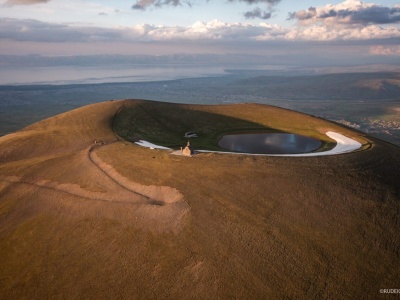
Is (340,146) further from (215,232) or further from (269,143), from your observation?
(215,232)

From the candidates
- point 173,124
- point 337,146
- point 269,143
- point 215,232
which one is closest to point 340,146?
point 337,146

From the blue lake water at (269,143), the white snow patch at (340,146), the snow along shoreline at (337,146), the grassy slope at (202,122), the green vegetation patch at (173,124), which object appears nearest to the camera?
the snow along shoreline at (337,146)

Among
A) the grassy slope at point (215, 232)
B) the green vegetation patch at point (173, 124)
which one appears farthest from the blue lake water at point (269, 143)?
the grassy slope at point (215, 232)

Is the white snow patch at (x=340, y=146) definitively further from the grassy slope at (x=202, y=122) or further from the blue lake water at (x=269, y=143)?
the blue lake water at (x=269, y=143)

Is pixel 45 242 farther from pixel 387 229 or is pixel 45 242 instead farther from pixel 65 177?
pixel 387 229

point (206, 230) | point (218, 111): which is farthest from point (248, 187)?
point (218, 111)

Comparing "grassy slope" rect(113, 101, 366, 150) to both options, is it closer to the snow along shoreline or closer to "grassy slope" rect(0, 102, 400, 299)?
the snow along shoreline

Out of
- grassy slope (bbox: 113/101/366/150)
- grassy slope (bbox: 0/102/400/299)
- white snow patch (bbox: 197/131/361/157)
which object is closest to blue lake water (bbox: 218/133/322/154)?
grassy slope (bbox: 113/101/366/150)
